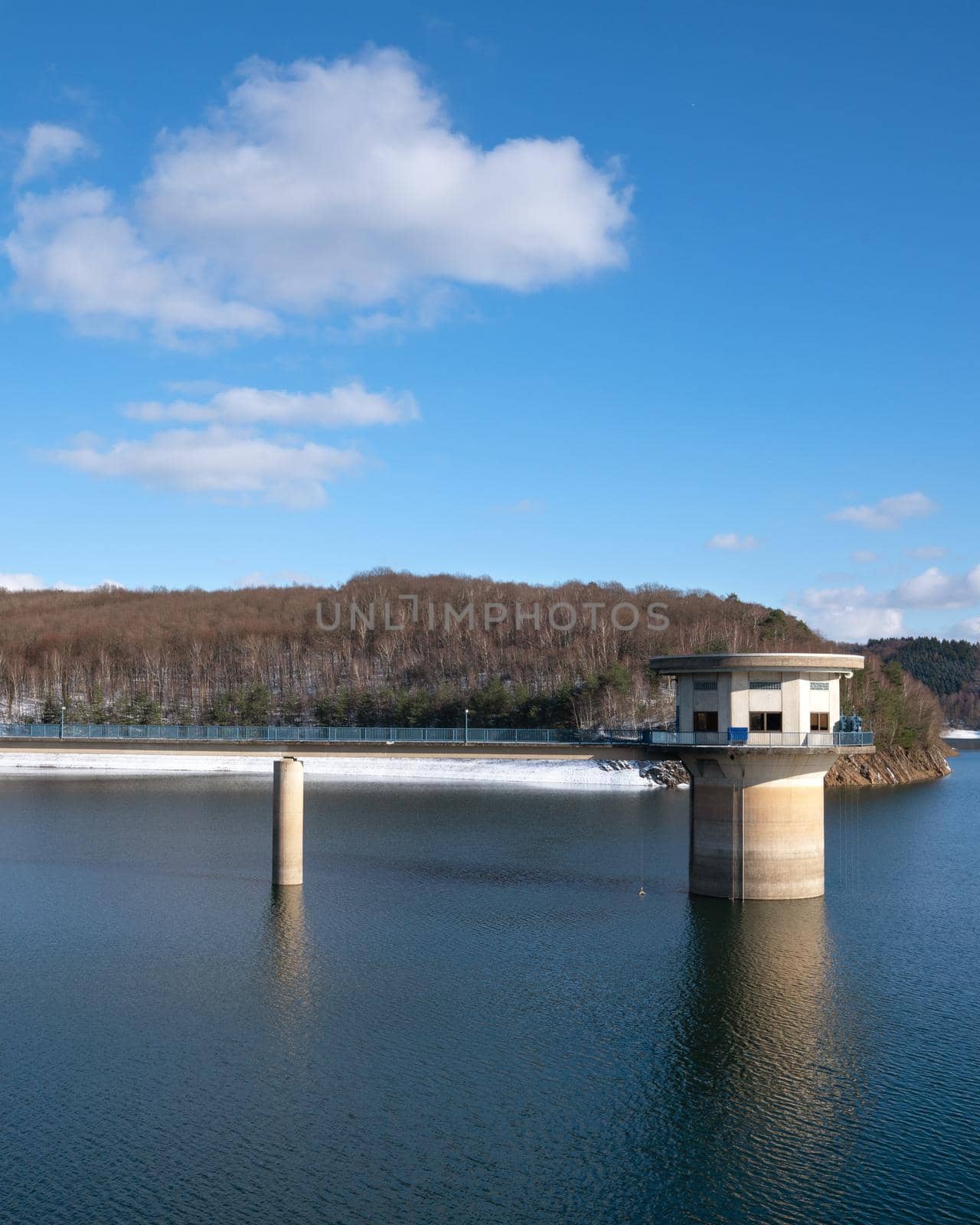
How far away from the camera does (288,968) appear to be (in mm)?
32656

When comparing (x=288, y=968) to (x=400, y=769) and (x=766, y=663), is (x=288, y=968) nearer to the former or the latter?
(x=766, y=663)

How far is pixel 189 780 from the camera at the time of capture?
94.5 meters

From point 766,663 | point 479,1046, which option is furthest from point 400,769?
point 479,1046

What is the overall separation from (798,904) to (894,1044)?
13883mm

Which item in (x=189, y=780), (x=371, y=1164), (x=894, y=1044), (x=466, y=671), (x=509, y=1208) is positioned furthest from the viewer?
(x=466, y=671)

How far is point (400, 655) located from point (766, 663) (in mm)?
115593

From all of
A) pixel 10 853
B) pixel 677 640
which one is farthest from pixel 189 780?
pixel 677 640

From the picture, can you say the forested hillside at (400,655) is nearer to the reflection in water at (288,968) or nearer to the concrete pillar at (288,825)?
the concrete pillar at (288,825)

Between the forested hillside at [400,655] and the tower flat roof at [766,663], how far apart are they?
63.3m

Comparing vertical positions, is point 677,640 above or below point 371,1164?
above

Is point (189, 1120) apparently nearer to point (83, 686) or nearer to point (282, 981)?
point (282, 981)

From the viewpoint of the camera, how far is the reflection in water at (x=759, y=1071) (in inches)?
805

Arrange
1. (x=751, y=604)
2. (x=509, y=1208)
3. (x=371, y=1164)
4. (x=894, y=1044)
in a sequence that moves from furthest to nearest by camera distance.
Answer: (x=751, y=604) → (x=894, y=1044) → (x=371, y=1164) → (x=509, y=1208)

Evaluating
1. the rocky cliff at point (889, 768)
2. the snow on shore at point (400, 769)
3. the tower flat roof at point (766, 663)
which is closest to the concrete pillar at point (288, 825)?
the tower flat roof at point (766, 663)
